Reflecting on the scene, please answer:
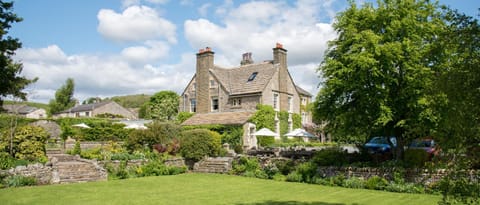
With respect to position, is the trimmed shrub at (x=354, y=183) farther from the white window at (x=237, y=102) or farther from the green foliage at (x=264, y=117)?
the white window at (x=237, y=102)

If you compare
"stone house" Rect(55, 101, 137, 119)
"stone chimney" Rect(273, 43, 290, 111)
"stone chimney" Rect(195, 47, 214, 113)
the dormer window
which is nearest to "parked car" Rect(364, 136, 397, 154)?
"stone chimney" Rect(273, 43, 290, 111)

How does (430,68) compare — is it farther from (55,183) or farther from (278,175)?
(55,183)

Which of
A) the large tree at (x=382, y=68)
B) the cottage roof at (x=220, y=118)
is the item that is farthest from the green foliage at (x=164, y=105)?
the large tree at (x=382, y=68)

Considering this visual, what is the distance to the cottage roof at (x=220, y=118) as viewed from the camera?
3578 centimetres

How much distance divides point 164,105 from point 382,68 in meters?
49.3

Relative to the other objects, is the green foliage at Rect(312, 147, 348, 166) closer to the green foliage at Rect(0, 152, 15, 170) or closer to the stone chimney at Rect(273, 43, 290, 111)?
the green foliage at Rect(0, 152, 15, 170)

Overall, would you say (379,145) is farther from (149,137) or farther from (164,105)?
(164,105)

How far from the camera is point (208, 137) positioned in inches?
1012

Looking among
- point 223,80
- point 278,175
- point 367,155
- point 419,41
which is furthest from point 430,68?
point 223,80

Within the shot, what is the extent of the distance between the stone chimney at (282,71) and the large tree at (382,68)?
2044 cm

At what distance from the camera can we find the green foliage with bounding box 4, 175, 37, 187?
17.4 meters

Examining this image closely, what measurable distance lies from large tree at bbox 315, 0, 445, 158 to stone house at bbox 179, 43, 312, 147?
17.9m

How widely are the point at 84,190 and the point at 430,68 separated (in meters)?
15.2

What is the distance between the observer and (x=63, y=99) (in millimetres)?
79625
